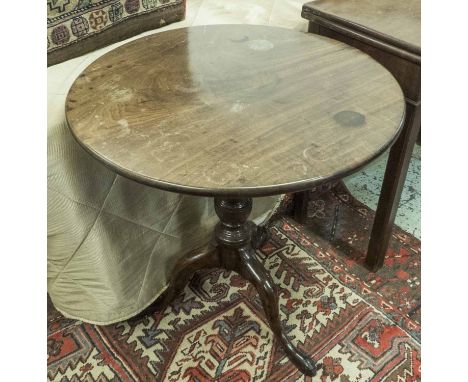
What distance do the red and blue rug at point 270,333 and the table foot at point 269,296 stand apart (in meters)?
0.03

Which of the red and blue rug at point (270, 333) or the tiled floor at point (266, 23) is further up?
the tiled floor at point (266, 23)

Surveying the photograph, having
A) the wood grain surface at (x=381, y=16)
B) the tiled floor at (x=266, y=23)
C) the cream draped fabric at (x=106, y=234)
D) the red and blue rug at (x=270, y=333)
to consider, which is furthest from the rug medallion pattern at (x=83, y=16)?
the red and blue rug at (x=270, y=333)

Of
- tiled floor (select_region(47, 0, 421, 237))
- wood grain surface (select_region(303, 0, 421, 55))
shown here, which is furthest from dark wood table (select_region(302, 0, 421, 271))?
tiled floor (select_region(47, 0, 421, 237))

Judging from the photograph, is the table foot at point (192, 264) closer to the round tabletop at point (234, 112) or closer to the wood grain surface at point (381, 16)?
the round tabletop at point (234, 112)

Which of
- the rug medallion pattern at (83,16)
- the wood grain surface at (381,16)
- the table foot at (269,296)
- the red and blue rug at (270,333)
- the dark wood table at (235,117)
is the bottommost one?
the red and blue rug at (270,333)

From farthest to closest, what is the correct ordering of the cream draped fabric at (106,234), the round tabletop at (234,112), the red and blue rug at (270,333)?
the red and blue rug at (270,333), the cream draped fabric at (106,234), the round tabletop at (234,112)

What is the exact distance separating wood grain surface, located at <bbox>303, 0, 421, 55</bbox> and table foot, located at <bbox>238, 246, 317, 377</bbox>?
552 mm

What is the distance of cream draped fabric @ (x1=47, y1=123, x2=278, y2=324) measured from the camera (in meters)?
0.93

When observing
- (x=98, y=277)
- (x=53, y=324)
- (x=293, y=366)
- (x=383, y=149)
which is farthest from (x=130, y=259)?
(x=383, y=149)

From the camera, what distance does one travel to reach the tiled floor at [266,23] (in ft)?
3.15

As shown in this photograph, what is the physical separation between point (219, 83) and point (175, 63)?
0.13 m

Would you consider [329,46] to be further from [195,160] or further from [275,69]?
[195,160]

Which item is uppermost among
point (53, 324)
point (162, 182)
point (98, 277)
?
point (162, 182)

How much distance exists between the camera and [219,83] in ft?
2.78
